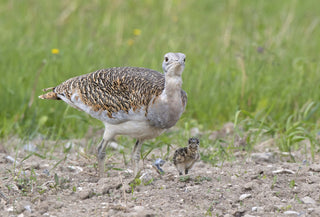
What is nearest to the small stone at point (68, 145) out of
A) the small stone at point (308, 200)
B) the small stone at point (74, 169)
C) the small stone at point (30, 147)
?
the small stone at point (30, 147)

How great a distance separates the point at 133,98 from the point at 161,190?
0.75 metres

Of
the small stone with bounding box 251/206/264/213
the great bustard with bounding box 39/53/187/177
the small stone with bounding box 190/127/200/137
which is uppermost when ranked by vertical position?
the great bustard with bounding box 39/53/187/177

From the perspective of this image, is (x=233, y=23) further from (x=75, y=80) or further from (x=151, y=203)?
(x=151, y=203)

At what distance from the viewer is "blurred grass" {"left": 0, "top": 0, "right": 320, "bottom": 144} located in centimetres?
632

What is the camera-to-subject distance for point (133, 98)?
169 inches

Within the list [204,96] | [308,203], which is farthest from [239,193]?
[204,96]

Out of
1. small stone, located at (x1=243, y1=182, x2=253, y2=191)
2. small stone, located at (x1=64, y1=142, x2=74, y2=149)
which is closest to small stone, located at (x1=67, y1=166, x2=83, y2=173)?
small stone, located at (x1=64, y1=142, x2=74, y2=149)

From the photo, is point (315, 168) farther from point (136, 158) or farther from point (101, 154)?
point (101, 154)

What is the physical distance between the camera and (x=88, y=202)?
397 cm

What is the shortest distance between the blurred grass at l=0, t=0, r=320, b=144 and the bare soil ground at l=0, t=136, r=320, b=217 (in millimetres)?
971

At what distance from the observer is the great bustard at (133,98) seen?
162 inches

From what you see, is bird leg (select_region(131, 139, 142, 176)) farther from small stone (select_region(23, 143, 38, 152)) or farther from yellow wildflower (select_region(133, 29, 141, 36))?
yellow wildflower (select_region(133, 29, 141, 36))

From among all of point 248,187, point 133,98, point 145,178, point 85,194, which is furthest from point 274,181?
point 85,194

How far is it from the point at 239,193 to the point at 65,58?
12.3 feet
